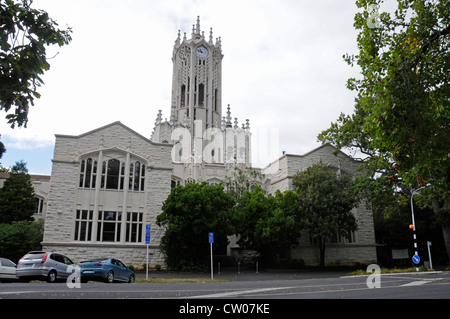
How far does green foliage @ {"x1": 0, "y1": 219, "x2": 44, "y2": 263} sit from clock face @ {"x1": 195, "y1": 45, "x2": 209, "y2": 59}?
51.3 metres

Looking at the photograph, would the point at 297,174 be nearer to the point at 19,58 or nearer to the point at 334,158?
the point at 334,158

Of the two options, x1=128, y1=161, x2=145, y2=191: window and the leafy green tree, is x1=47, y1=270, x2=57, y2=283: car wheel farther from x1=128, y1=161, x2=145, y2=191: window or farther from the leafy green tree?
the leafy green tree

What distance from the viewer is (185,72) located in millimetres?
71250

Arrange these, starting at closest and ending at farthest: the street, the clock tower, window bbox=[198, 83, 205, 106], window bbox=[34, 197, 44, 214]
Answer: the street → window bbox=[34, 197, 44, 214] → the clock tower → window bbox=[198, 83, 205, 106]

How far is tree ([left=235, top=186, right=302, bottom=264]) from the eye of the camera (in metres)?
28.8

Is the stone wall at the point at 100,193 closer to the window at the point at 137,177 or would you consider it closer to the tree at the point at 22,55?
the window at the point at 137,177

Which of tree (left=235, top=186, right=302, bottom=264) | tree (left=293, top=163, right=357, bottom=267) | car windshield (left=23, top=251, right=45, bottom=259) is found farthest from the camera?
tree (left=293, top=163, right=357, bottom=267)

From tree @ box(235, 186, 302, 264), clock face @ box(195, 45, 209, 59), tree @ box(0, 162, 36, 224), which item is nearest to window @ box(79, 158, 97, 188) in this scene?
tree @ box(235, 186, 302, 264)

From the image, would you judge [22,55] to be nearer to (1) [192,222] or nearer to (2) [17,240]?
(1) [192,222]

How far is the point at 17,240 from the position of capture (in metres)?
27.7

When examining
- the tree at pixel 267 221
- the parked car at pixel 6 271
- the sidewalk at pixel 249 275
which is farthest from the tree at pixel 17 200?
the tree at pixel 267 221

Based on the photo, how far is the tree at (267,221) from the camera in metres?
28.8

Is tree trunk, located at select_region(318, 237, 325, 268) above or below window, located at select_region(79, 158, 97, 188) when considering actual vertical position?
below

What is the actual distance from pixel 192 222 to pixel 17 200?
22.8 meters
